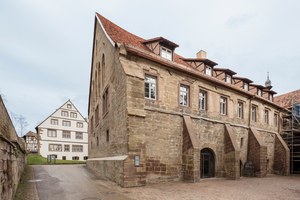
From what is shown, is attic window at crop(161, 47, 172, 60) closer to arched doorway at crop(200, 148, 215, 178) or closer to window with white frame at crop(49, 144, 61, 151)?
arched doorway at crop(200, 148, 215, 178)

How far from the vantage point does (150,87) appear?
12.3 m

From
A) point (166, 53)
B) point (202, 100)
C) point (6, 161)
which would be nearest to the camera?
point (6, 161)

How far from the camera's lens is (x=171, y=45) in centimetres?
1477

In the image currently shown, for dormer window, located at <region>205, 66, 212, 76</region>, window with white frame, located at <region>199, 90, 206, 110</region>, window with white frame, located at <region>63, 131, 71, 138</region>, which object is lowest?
window with white frame, located at <region>63, 131, 71, 138</region>

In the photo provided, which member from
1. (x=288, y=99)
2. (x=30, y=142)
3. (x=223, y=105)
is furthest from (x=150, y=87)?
(x=30, y=142)

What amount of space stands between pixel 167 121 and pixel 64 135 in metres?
29.8

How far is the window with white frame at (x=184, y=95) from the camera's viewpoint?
13.8 meters

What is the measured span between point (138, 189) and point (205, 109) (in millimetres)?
8393

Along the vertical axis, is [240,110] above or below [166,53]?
below

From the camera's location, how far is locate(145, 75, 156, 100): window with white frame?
39.9ft

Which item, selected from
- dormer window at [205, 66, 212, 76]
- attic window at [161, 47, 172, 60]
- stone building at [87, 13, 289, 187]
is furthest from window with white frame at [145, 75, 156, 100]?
dormer window at [205, 66, 212, 76]

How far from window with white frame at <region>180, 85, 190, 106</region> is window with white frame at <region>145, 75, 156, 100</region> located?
7.67 feet

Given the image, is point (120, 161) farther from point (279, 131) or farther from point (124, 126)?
point (279, 131)

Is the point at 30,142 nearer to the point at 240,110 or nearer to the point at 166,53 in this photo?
the point at 166,53
